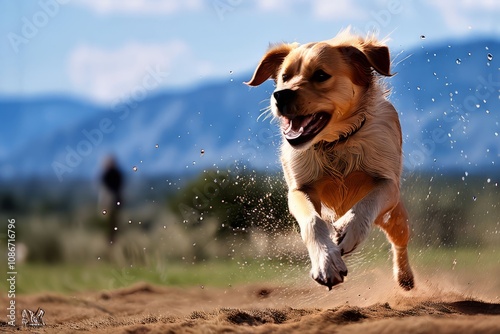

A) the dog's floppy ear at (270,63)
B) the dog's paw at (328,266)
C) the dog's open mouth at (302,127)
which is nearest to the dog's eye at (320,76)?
the dog's open mouth at (302,127)

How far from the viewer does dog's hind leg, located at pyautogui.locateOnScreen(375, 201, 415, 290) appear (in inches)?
289

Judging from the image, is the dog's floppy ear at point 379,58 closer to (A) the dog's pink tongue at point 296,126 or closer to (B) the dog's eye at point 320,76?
(B) the dog's eye at point 320,76

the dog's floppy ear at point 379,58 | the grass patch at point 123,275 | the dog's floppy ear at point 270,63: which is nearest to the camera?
the dog's floppy ear at point 379,58

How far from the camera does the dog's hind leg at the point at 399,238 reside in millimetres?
7346

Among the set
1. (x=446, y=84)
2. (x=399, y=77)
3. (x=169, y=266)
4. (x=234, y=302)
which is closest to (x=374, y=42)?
(x=399, y=77)

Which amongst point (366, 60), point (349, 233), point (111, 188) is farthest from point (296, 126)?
point (111, 188)

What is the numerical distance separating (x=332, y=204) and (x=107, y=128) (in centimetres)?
277

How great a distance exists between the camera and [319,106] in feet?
20.6

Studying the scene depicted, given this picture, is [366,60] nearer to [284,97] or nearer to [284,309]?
[284,97]

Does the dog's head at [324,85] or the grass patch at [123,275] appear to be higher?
the dog's head at [324,85]

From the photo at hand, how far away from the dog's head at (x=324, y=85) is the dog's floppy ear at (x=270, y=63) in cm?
2

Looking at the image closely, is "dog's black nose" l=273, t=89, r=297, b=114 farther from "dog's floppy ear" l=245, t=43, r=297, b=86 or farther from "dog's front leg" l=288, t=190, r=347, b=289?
"dog's floppy ear" l=245, t=43, r=297, b=86

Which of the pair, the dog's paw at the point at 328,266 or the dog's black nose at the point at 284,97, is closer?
the dog's paw at the point at 328,266

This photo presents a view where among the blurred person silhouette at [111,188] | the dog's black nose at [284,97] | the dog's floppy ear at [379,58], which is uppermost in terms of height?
the dog's floppy ear at [379,58]
